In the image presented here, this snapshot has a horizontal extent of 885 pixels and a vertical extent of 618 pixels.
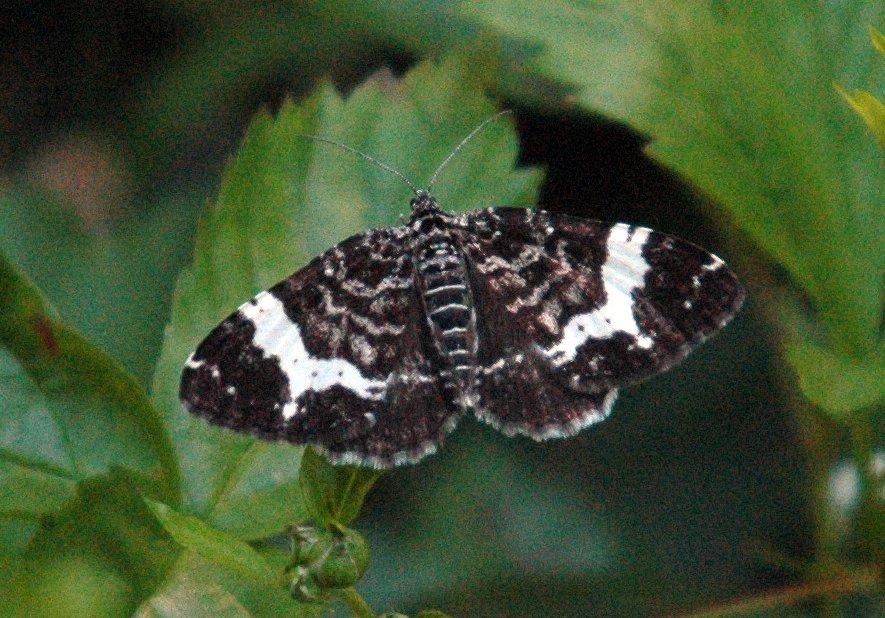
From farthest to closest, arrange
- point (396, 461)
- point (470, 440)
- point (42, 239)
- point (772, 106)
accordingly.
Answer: point (42, 239), point (470, 440), point (772, 106), point (396, 461)

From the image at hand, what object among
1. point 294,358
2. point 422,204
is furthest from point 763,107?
point 294,358

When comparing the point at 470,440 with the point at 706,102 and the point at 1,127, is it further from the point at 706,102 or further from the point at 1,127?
the point at 1,127

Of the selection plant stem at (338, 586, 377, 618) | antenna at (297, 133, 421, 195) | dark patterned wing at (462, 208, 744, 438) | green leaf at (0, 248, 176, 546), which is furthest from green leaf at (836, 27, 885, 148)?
green leaf at (0, 248, 176, 546)

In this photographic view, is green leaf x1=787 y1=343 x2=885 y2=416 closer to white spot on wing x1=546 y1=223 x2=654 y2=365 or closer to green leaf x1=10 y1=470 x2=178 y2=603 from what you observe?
white spot on wing x1=546 y1=223 x2=654 y2=365

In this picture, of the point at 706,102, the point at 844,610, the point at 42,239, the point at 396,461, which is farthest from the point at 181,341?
the point at 844,610

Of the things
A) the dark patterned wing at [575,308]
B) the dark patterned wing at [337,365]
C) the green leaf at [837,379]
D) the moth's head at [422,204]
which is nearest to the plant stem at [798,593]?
the green leaf at [837,379]

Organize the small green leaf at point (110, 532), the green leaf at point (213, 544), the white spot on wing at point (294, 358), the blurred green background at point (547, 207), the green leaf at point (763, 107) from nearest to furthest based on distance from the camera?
the green leaf at point (213, 544), the small green leaf at point (110, 532), the white spot on wing at point (294, 358), the green leaf at point (763, 107), the blurred green background at point (547, 207)

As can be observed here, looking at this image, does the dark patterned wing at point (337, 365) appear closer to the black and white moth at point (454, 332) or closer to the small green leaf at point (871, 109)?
the black and white moth at point (454, 332)
